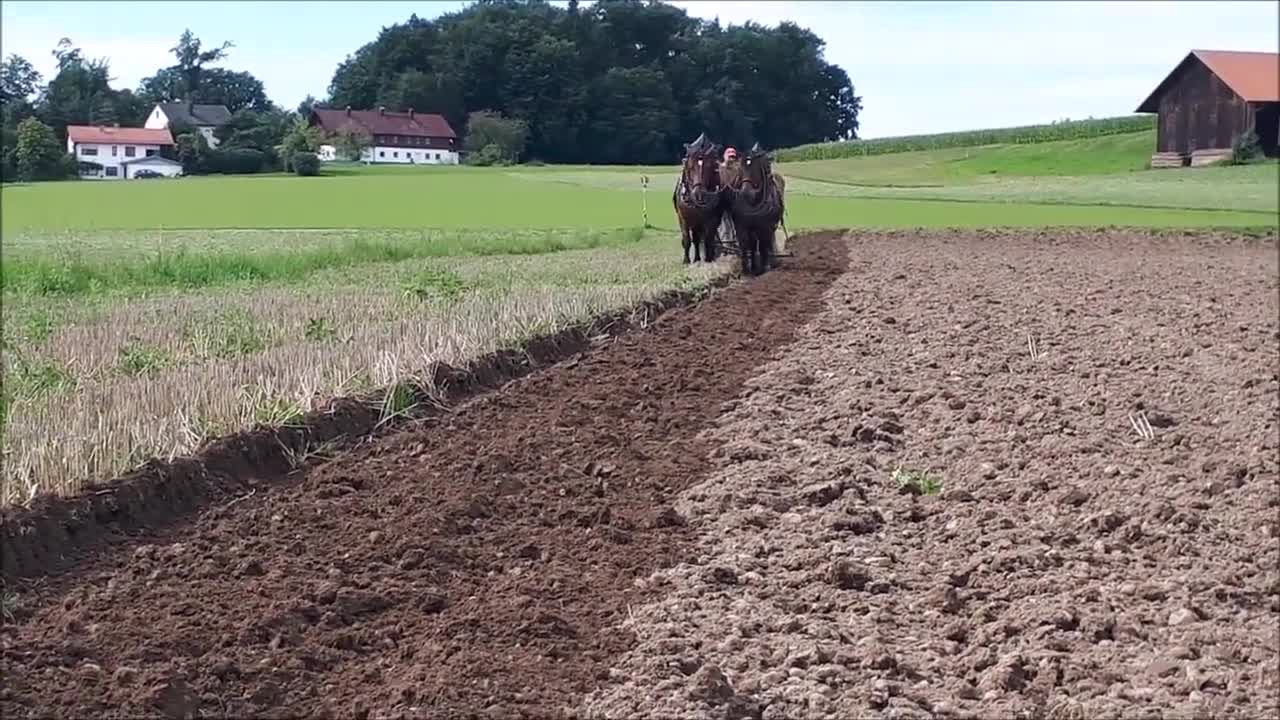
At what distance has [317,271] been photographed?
22359 millimetres

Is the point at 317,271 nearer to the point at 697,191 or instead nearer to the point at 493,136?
the point at 697,191

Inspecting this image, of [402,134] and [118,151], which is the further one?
[402,134]

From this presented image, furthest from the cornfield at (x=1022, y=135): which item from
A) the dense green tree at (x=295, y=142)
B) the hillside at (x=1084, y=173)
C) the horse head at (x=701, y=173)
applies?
the horse head at (x=701, y=173)

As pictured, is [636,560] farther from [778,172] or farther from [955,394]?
[778,172]

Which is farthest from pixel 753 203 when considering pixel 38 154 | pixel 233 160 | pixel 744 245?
pixel 38 154

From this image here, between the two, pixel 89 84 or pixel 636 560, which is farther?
pixel 636 560

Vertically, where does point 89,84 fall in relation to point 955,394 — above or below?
above

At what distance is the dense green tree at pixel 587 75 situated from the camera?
830 centimetres

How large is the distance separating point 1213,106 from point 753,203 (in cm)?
1721

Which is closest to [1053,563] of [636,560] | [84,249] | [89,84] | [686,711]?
[636,560]

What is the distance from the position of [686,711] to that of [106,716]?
72.8 inches

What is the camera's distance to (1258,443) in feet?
28.4

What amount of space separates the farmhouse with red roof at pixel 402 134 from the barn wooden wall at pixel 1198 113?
17.9 ft

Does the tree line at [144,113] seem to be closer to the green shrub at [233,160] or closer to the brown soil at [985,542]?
the green shrub at [233,160]
